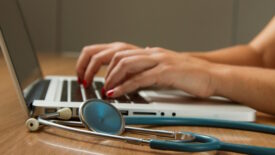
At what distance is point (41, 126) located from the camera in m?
0.58

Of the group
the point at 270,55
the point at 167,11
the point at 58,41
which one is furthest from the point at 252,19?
the point at 270,55

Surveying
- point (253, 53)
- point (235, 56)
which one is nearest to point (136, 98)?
point (235, 56)

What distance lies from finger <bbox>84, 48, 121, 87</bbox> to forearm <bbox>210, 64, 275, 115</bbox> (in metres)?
0.26

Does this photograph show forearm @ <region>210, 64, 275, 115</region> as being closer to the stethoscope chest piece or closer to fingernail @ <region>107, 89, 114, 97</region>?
fingernail @ <region>107, 89, 114, 97</region>

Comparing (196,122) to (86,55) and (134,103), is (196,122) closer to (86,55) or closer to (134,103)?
(134,103)

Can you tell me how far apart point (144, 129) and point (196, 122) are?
0.11 metres

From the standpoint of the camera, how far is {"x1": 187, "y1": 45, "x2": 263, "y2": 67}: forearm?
4.03 ft

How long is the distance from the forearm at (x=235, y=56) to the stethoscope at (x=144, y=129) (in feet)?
1.90

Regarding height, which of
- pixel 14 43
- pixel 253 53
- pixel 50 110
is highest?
pixel 14 43

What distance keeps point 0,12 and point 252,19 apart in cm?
250

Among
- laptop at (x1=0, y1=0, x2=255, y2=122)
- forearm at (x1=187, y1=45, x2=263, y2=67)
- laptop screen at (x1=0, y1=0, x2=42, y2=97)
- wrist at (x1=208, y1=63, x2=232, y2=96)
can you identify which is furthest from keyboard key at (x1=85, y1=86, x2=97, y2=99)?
forearm at (x1=187, y1=45, x2=263, y2=67)

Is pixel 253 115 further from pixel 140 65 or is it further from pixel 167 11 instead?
pixel 167 11

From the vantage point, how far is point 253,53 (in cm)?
136

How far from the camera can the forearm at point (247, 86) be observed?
786 millimetres
